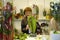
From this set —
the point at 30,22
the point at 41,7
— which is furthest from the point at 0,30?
the point at 41,7

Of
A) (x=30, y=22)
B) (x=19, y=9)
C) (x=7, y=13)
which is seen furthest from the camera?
(x=19, y=9)

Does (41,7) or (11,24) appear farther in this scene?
(41,7)

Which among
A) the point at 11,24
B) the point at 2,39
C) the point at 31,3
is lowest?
the point at 2,39

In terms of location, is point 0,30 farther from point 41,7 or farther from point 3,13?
point 41,7

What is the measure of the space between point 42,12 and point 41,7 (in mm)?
97

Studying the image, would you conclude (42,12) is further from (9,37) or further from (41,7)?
(9,37)

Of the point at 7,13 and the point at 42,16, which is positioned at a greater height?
the point at 7,13

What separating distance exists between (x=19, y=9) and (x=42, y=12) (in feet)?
1.42

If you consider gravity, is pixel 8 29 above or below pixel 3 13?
below

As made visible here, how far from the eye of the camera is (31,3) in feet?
7.77

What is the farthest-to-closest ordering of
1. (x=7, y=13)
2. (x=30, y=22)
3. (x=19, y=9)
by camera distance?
1. (x=19, y=9)
2. (x=30, y=22)
3. (x=7, y=13)

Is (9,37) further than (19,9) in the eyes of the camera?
No

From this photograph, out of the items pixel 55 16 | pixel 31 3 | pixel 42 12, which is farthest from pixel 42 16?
pixel 55 16

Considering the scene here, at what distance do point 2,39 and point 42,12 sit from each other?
1.58 m
